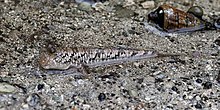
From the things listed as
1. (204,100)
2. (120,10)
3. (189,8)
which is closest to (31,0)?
(120,10)

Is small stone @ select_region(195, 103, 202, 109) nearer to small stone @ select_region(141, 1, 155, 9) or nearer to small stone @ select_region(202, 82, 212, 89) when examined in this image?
small stone @ select_region(202, 82, 212, 89)

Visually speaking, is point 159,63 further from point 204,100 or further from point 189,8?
point 189,8

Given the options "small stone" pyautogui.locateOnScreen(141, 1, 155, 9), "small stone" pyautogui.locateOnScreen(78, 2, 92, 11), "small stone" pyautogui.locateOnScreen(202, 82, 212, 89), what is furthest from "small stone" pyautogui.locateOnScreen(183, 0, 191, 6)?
"small stone" pyautogui.locateOnScreen(202, 82, 212, 89)

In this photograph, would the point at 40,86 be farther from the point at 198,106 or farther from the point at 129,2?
the point at 129,2

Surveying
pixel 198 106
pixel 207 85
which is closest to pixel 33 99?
pixel 198 106

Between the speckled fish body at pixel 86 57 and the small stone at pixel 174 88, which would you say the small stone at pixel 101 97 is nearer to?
the speckled fish body at pixel 86 57
